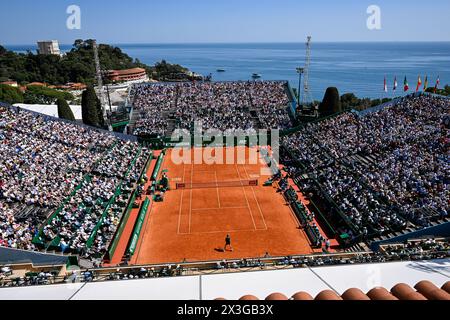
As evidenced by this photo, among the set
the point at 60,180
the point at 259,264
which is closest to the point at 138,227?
the point at 60,180

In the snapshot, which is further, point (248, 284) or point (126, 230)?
point (126, 230)

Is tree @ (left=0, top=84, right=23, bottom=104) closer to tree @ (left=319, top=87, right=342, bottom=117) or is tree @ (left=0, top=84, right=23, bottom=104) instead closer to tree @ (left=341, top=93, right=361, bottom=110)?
tree @ (left=319, top=87, right=342, bottom=117)

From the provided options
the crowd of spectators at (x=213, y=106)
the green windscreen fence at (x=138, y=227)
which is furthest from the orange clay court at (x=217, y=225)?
the crowd of spectators at (x=213, y=106)

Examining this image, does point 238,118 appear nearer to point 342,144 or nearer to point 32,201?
point 342,144

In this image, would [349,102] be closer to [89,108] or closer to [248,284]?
[89,108]

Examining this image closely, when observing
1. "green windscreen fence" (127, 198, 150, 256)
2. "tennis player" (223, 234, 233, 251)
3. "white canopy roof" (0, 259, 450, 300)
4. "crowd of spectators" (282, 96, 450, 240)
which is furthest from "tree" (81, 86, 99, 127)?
"white canopy roof" (0, 259, 450, 300)

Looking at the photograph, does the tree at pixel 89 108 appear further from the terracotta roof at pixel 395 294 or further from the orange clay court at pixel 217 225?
the terracotta roof at pixel 395 294

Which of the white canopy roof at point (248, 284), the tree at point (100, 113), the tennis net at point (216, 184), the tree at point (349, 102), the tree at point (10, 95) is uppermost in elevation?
the tree at point (10, 95)
